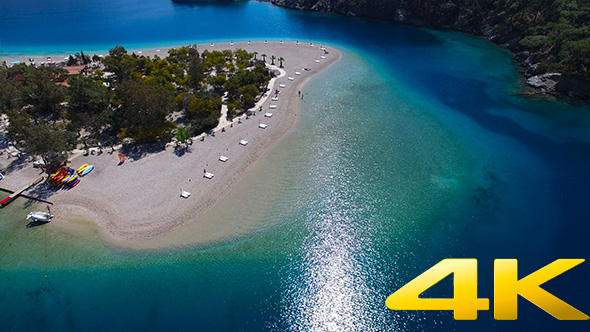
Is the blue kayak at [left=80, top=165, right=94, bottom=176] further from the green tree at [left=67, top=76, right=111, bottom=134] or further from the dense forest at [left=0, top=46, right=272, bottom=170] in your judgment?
the green tree at [left=67, top=76, right=111, bottom=134]

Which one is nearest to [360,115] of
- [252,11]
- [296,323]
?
[296,323]

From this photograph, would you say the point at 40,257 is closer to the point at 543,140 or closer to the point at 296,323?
the point at 296,323

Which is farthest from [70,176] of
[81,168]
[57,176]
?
[81,168]

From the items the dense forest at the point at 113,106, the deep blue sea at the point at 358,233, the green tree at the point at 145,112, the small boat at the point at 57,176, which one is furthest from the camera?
the green tree at the point at 145,112

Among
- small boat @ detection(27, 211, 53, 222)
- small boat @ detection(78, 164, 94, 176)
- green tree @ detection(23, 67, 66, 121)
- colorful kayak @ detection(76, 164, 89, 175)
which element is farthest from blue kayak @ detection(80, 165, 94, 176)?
green tree @ detection(23, 67, 66, 121)

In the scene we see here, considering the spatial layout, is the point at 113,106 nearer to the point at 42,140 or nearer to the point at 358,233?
the point at 42,140

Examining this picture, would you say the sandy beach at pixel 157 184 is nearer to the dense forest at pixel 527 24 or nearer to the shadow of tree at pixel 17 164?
the shadow of tree at pixel 17 164

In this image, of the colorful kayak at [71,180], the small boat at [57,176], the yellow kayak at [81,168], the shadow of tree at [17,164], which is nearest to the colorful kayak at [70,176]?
the colorful kayak at [71,180]
